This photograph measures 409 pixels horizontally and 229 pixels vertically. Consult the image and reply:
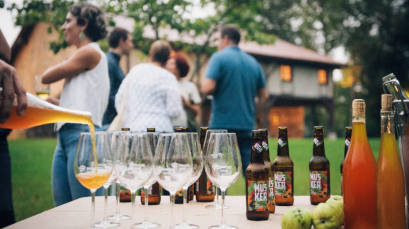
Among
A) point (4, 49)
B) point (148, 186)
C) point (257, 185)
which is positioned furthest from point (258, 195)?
point (4, 49)

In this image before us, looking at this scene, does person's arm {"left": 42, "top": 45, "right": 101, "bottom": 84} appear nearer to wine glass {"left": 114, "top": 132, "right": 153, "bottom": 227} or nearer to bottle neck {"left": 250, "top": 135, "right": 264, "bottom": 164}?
wine glass {"left": 114, "top": 132, "right": 153, "bottom": 227}

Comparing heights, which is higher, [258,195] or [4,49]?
[4,49]

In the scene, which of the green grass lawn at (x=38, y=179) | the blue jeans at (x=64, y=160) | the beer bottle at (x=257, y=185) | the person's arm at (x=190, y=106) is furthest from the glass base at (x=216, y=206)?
the green grass lawn at (x=38, y=179)

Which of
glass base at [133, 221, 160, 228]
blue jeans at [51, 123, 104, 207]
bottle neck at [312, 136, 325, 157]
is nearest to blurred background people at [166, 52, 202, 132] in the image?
blue jeans at [51, 123, 104, 207]

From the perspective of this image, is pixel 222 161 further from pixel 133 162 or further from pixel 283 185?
pixel 283 185

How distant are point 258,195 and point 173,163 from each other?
Result: 0.39 meters

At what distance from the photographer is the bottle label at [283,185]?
1.86 m

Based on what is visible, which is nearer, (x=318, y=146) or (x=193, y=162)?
(x=193, y=162)

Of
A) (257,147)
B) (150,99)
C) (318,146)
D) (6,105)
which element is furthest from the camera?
(150,99)

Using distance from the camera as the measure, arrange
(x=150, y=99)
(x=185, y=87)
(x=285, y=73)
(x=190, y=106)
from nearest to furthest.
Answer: (x=150, y=99) → (x=190, y=106) → (x=185, y=87) → (x=285, y=73)

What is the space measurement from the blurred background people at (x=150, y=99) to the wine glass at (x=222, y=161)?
1735 millimetres

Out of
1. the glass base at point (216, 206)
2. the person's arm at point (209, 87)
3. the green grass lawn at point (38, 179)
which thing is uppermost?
the person's arm at point (209, 87)

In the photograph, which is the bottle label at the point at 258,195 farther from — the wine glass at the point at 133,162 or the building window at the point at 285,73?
the building window at the point at 285,73

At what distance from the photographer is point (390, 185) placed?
1245 mm
